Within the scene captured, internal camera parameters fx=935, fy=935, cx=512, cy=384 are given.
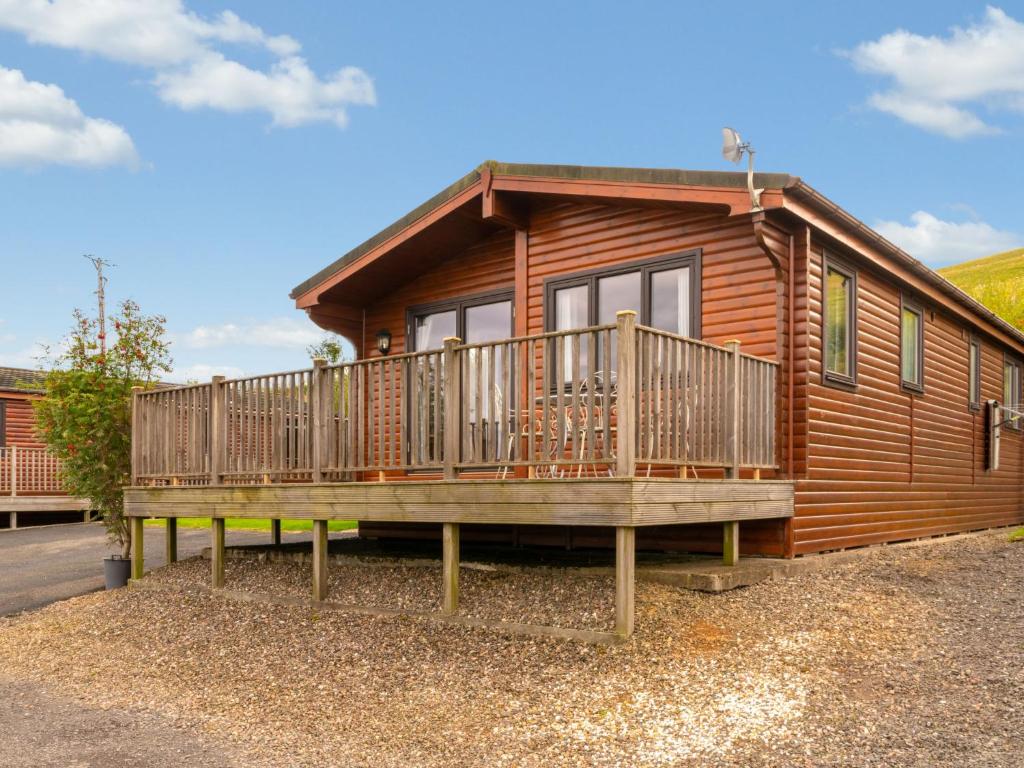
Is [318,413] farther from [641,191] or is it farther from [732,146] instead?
[732,146]

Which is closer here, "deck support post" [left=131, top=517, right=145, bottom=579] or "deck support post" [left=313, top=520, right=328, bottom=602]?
"deck support post" [left=313, top=520, right=328, bottom=602]

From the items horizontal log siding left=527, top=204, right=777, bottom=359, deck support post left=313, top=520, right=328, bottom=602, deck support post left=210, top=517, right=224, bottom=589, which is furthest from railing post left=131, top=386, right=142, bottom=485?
horizontal log siding left=527, top=204, right=777, bottom=359

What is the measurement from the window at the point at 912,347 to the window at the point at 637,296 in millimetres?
3843

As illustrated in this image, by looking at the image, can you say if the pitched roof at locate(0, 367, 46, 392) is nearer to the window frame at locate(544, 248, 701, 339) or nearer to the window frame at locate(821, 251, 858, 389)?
the window frame at locate(544, 248, 701, 339)

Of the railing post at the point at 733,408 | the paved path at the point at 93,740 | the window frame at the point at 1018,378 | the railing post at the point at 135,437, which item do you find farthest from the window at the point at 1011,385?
the paved path at the point at 93,740

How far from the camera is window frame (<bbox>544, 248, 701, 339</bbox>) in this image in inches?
382

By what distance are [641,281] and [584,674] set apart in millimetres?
4982

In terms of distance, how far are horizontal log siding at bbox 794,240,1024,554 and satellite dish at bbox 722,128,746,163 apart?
1.35 meters

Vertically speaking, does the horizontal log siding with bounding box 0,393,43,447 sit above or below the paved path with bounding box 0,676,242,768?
above

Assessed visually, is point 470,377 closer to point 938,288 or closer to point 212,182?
point 938,288

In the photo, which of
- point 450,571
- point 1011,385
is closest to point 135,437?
point 450,571

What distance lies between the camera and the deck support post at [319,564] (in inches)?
360

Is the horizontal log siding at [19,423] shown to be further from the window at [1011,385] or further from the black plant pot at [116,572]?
the window at [1011,385]

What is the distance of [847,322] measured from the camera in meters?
10.4
